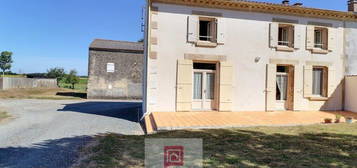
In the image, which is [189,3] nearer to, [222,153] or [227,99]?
[227,99]

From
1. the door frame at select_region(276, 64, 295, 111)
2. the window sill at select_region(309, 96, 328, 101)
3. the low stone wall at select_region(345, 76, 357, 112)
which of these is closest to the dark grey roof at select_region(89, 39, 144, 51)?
the door frame at select_region(276, 64, 295, 111)

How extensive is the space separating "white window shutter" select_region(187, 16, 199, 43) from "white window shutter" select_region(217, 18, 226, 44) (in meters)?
0.97

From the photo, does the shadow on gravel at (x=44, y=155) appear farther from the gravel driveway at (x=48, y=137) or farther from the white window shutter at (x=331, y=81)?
the white window shutter at (x=331, y=81)

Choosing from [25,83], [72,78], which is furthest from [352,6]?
[25,83]

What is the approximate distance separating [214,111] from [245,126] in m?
2.50

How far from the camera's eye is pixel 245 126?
23.6ft

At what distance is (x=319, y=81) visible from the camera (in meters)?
11.0

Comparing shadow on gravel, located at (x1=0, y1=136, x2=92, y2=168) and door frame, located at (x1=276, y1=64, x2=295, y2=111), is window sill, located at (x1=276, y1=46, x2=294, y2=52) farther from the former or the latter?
shadow on gravel, located at (x1=0, y1=136, x2=92, y2=168)

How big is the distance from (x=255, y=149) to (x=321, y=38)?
9079mm

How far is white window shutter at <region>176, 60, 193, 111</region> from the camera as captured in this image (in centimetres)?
912

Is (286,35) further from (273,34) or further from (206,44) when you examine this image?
(206,44)

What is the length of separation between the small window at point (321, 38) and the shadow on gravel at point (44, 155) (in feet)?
36.9

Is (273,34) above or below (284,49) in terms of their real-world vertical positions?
A: above

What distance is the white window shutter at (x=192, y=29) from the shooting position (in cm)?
921
